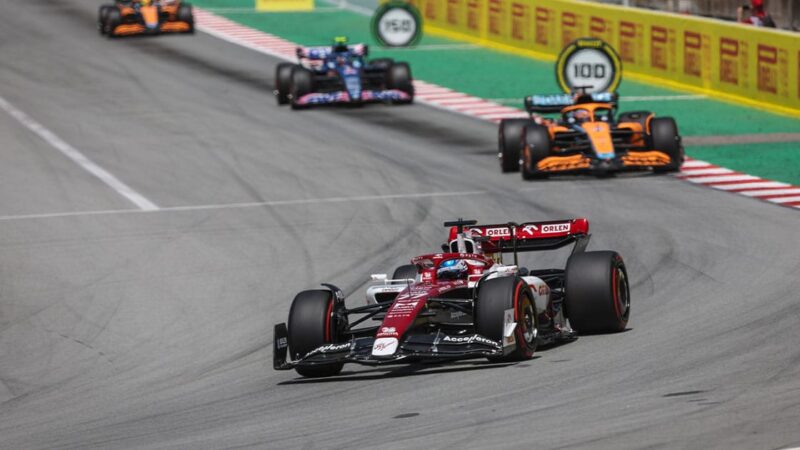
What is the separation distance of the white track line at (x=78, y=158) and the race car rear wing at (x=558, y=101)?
6493 millimetres

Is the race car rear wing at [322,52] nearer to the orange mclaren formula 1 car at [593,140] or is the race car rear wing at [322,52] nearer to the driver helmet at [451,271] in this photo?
the orange mclaren formula 1 car at [593,140]

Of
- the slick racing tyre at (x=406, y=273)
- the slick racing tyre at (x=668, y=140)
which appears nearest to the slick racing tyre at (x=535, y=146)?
the slick racing tyre at (x=668, y=140)

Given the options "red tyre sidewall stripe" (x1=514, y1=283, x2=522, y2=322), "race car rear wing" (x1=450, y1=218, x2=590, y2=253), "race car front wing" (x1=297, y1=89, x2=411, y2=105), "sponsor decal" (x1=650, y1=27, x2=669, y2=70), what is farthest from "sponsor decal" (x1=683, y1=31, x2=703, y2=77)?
"red tyre sidewall stripe" (x1=514, y1=283, x2=522, y2=322)

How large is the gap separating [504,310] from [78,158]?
62.5 feet

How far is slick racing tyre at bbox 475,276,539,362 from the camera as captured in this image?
47.1ft

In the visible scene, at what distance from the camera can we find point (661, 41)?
3850 centimetres

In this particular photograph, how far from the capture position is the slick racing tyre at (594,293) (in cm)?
1573

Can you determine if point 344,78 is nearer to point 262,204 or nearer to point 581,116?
point 581,116

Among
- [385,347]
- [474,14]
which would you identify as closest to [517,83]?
[474,14]

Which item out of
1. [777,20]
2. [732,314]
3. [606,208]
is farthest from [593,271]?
→ [777,20]

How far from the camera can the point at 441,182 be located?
91.6 ft

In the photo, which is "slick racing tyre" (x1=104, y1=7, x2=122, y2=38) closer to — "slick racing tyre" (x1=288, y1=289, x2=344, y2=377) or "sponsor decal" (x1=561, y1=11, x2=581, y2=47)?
"sponsor decal" (x1=561, y1=11, x2=581, y2=47)

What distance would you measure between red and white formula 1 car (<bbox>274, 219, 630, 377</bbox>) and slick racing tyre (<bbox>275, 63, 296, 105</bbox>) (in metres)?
20.9

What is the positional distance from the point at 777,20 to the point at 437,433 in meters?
30.5
